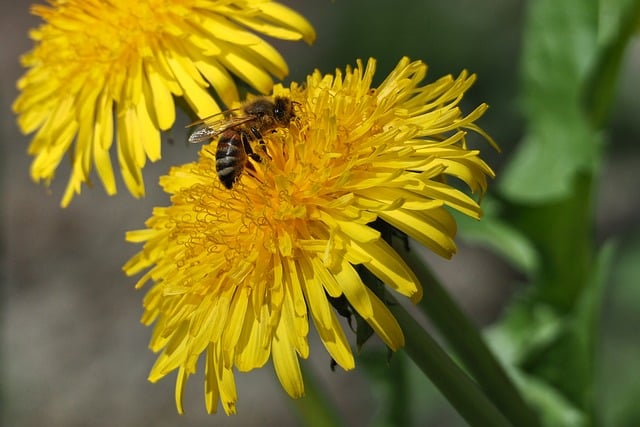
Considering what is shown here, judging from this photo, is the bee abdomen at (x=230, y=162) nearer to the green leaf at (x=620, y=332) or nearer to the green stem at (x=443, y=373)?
the green stem at (x=443, y=373)

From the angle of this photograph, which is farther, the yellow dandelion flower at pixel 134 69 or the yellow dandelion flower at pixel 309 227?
the yellow dandelion flower at pixel 134 69

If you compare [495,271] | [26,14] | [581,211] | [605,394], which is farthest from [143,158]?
[26,14]

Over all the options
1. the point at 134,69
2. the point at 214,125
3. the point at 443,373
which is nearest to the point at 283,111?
the point at 214,125

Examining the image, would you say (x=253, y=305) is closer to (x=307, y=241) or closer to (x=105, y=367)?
(x=307, y=241)

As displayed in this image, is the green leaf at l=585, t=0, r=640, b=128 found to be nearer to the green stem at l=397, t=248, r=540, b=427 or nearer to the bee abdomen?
the green stem at l=397, t=248, r=540, b=427

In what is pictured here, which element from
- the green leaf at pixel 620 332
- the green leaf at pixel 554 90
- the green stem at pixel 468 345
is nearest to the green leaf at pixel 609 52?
the green leaf at pixel 554 90

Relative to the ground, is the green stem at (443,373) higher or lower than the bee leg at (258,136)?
lower

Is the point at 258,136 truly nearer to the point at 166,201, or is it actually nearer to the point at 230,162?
the point at 230,162
